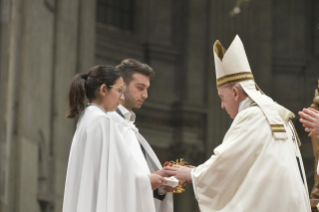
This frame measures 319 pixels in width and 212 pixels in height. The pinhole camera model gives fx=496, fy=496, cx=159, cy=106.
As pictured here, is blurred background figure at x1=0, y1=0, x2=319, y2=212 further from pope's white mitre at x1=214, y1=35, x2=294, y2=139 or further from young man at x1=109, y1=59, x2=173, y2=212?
pope's white mitre at x1=214, y1=35, x2=294, y2=139

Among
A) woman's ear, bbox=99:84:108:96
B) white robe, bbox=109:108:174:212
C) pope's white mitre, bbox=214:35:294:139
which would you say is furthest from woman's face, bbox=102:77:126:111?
pope's white mitre, bbox=214:35:294:139

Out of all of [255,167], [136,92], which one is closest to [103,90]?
[136,92]

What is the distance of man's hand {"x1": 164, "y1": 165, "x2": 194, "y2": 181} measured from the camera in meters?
3.67

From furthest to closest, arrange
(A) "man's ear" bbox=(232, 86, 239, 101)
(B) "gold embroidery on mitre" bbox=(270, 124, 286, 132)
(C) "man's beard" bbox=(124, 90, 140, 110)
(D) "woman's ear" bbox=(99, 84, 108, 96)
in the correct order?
1. (C) "man's beard" bbox=(124, 90, 140, 110)
2. (D) "woman's ear" bbox=(99, 84, 108, 96)
3. (A) "man's ear" bbox=(232, 86, 239, 101)
4. (B) "gold embroidery on mitre" bbox=(270, 124, 286, 132)

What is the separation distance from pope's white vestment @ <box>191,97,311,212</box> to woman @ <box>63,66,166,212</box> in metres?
0.63

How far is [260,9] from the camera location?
439 inches

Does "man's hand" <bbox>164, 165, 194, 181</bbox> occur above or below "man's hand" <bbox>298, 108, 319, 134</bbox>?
below

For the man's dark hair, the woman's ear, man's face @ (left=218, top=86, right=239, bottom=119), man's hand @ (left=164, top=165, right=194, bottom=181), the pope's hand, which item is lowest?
the pope's hand

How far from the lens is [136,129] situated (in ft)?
15.4

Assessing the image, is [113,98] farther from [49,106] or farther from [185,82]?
[185,82]

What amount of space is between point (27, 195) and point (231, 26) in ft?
20.6

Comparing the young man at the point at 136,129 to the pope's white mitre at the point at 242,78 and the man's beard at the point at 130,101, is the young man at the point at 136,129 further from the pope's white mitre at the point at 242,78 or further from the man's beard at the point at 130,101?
the pope's white mitre at the point at 242,78

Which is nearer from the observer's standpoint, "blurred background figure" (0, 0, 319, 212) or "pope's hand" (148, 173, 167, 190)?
"pope's hand" (148, 173, 167, 190)

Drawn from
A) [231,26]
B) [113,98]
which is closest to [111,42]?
[231,26]
